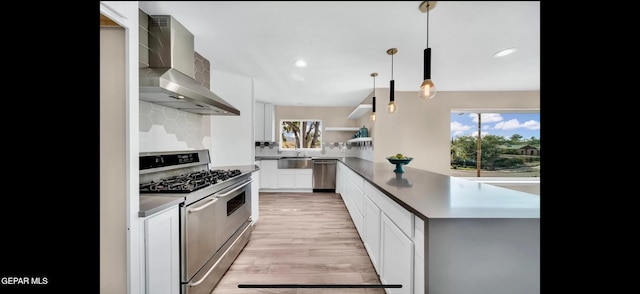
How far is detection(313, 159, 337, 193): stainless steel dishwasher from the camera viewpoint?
4.55m

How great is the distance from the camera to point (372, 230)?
167cm

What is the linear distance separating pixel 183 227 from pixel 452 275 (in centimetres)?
125

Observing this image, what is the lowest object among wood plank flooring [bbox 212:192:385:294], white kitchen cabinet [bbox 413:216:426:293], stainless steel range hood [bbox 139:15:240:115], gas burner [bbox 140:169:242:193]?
wood plank flooring [bbox 212:192:385:294]

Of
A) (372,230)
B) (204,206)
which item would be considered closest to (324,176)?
(372,230)

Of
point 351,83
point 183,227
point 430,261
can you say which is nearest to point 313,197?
point 351,83

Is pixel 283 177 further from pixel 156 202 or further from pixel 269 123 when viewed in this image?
pixel 156 202

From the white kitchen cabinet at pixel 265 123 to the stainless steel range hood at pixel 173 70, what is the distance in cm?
345

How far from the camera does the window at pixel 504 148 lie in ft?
1.34

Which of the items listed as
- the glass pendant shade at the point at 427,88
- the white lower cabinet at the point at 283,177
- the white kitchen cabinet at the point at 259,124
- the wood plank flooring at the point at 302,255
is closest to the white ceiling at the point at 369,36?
the glass pendant shade at the point at 427,88

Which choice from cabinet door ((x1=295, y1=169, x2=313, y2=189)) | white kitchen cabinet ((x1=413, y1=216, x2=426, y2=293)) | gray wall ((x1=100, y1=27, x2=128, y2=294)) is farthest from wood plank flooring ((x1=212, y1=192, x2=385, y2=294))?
cabinet door ((x1=295, y1=169, x2=313, y2=189))

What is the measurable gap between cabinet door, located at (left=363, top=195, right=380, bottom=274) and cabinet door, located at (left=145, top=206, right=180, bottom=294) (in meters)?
1.22

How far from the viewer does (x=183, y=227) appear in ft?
3.61

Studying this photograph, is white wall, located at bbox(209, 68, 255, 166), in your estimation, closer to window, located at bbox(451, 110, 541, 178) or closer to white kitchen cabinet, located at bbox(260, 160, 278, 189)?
window, located at bbox(451, 110, 541, 178)
